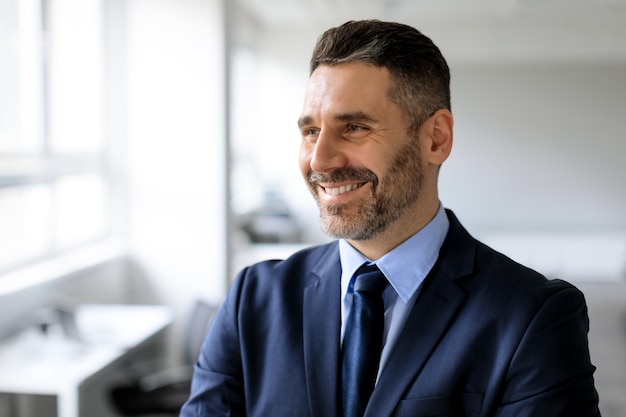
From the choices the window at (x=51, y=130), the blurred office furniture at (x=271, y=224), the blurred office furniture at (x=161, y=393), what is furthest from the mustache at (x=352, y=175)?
the blurred office furniture at (x=271, y=224)

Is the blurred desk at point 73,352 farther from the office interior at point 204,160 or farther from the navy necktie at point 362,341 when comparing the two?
the navy necktie at point 362,341

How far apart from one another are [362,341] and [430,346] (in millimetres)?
108

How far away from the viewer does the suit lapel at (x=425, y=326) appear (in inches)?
38.0

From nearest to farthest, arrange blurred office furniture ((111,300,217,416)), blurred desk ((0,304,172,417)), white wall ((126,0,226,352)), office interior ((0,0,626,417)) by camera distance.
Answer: blurred desk ((0,304,172,417)), blurred office furniture ((111,300,217,416)), office interior ((0,0,626,417)), white wall ((126,0,226,352))

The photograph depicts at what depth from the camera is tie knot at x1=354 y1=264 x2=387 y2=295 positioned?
1.06m

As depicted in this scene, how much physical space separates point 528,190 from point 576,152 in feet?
1.67

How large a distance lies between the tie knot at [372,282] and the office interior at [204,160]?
1588 millimetres

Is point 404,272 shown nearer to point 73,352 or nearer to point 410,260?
point 410,260

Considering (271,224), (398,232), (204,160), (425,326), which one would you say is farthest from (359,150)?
(271,224)

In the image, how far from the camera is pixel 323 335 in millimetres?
1069

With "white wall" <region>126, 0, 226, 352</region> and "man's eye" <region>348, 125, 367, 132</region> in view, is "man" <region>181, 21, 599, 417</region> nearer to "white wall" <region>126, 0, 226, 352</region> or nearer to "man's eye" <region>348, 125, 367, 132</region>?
"man's eye" <region>348, 125, 367, 132</region>

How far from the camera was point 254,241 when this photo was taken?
572 cm

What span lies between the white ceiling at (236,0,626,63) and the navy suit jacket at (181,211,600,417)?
13.9 ft

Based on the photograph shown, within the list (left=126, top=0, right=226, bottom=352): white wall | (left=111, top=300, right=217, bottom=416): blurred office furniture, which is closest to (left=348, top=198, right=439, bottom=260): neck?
(left=111, top=300, right=217, bottom=416): blurred office furniture
